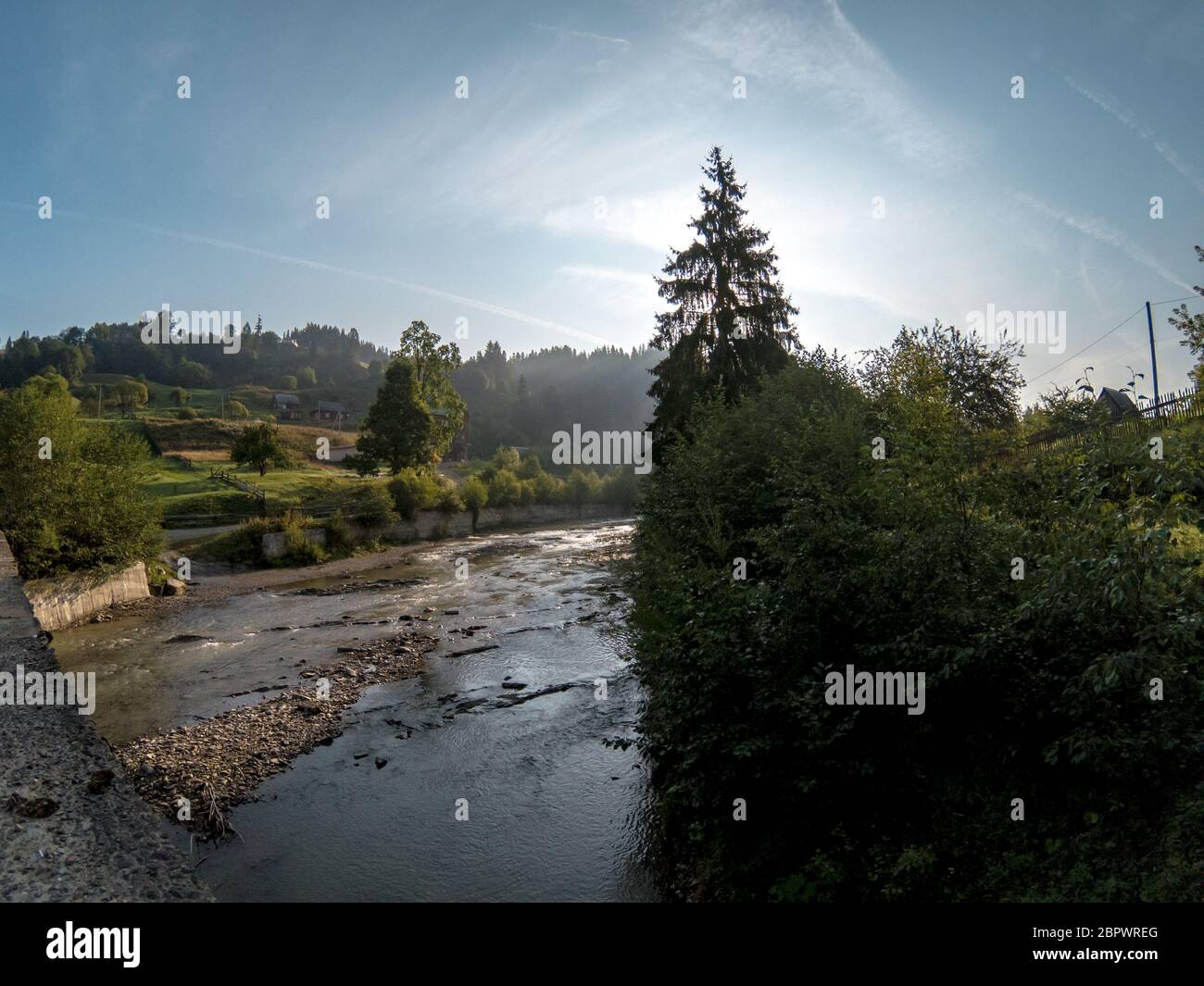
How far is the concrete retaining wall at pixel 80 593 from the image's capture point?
71.1 ft

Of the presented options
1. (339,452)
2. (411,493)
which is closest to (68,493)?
(411,493)

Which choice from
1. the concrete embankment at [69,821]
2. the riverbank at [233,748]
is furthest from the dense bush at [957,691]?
the riverbank at [233,748]

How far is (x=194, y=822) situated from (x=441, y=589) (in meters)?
20.2

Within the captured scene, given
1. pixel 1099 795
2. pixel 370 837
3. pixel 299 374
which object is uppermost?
pixel 299 374

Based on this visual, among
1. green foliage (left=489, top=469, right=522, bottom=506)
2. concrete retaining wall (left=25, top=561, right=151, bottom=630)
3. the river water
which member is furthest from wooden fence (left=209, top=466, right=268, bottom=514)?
the river water

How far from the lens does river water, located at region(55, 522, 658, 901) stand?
8562 mm

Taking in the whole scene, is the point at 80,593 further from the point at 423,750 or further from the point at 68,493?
the point at 423,750

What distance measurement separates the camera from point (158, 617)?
2367 centimetres

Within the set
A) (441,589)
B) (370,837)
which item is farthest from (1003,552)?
(441,589)

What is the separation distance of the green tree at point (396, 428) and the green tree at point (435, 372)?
329 cm

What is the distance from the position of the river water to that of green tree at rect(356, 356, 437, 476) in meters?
29.5

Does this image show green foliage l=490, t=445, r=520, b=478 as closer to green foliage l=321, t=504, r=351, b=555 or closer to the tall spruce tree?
green foliage l=321, t=504, r=351, b=555
